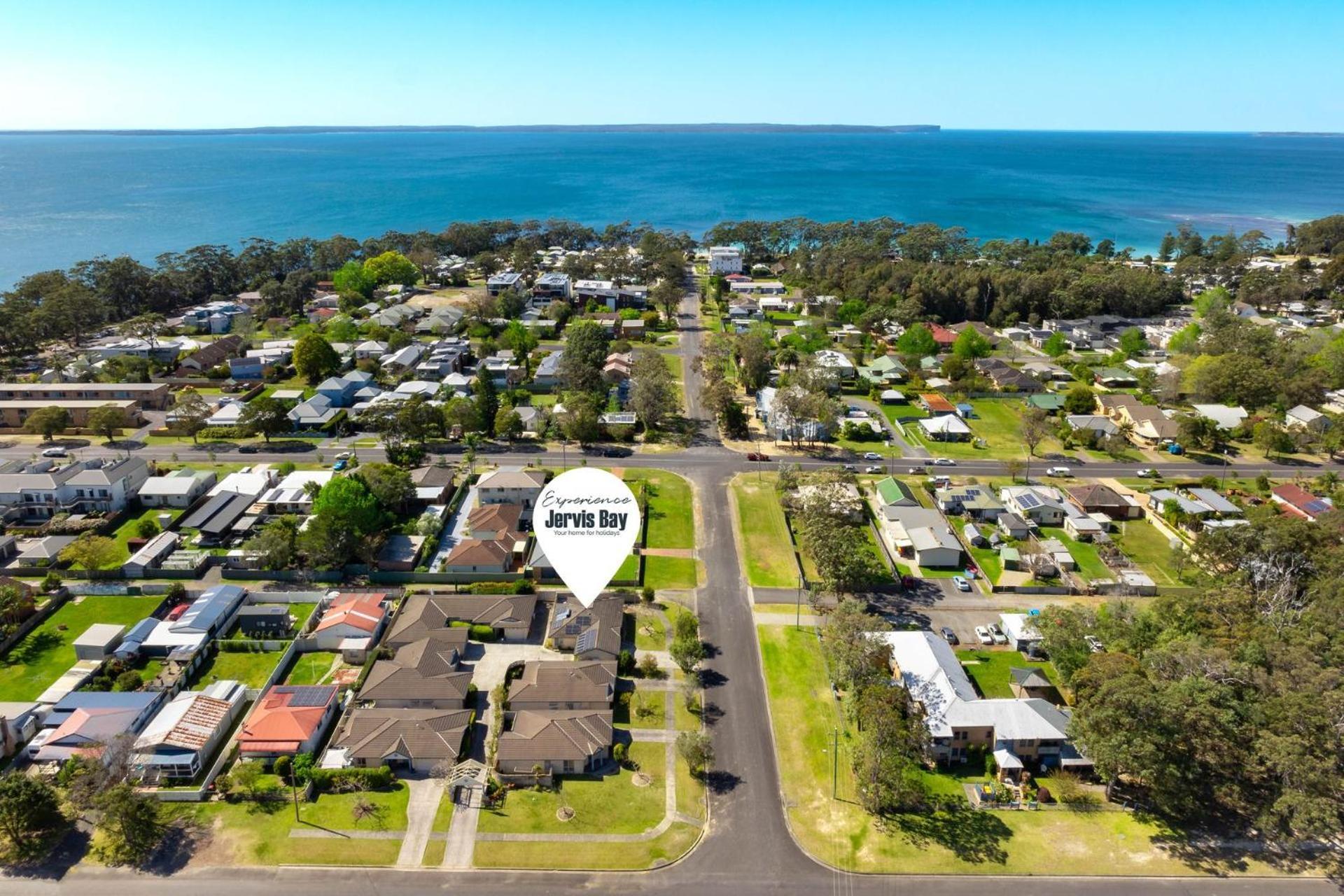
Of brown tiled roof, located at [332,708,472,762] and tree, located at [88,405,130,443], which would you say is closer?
brown tiled roof, located at [332,708,472,762]

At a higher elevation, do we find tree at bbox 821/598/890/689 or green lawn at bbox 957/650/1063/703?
tree at bbox 821/598/890/689

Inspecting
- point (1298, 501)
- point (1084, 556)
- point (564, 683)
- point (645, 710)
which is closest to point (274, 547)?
point (564, 683)

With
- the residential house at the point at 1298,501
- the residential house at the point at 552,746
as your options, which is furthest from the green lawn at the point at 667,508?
the residential house at the point at 1298,501

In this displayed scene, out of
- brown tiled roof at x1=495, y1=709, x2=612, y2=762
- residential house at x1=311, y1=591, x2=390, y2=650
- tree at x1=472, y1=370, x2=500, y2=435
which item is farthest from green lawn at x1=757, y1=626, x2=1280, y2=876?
tree at x1=472, y1=370, x2=500, y2=435

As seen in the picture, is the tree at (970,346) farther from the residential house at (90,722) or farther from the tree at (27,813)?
the tree at (27,813)

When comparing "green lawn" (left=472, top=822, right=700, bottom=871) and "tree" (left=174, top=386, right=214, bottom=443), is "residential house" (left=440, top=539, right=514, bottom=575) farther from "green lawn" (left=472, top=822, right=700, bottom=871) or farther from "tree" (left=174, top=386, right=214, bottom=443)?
"tree" (left=174, top=386, right=214, bottom=443)

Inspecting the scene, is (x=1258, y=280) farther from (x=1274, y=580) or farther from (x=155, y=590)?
(x=155, y=590)
